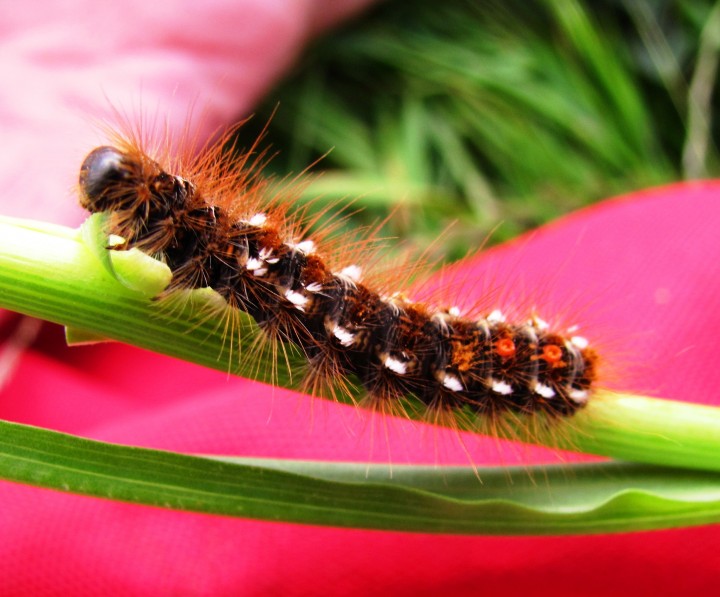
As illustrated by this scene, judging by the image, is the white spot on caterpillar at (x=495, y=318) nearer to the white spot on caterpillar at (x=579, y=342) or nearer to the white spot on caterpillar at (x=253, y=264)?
the white spot on caterpillar at (x=579, y=342)

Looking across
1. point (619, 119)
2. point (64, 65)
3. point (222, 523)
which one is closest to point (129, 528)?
point (222, 523)

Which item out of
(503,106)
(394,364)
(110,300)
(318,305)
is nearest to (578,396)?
(394,364)

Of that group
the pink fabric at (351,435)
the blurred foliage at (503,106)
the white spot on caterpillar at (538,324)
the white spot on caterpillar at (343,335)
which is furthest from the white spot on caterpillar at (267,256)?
the blurred foliage at (503,106)

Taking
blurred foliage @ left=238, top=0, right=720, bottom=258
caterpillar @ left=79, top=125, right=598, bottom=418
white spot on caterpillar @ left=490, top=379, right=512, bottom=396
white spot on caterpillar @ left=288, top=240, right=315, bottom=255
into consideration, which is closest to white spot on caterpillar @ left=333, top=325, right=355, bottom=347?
caterpillar @ left=79, top=125, right=598, bottom=418

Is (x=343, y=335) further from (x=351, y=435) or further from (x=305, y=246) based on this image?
(x=351, y=435)

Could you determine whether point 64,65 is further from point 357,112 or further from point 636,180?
point 636,180

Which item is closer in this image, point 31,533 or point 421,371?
point 421,371
